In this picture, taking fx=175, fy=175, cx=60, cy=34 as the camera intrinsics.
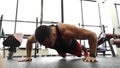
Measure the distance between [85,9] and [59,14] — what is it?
3.49 ft

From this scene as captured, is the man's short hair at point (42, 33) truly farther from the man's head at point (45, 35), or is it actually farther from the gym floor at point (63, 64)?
the gym floor at point (63, 64)

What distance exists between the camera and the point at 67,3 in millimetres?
6406

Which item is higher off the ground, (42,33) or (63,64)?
(42,33)

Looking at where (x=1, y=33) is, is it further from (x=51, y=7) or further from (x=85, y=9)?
(x=85, y=9)

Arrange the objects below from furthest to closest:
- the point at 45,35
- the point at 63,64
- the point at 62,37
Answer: the point at 62,37
the point at 45,35
the point at 63,64

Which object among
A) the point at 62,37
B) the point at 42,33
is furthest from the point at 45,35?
the point at 62,37

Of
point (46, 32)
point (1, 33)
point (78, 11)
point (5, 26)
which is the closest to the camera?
point (46, 32)

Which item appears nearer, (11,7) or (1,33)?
(1,33)

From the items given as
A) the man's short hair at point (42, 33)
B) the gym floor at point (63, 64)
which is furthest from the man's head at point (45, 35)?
the gym floor at point (63, 64)

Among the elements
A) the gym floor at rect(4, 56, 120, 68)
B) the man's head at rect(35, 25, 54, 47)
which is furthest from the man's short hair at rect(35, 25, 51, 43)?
the gym floor at rect(4, 56, 120, 68)

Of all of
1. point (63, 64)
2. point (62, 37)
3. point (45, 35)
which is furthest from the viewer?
point (62, 37)

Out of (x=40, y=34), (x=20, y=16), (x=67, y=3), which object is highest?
(x=67, y=3)

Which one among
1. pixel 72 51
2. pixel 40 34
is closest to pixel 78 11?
pixel 72 51

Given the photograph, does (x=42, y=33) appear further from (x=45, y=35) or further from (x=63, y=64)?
(x=63, y=64)
